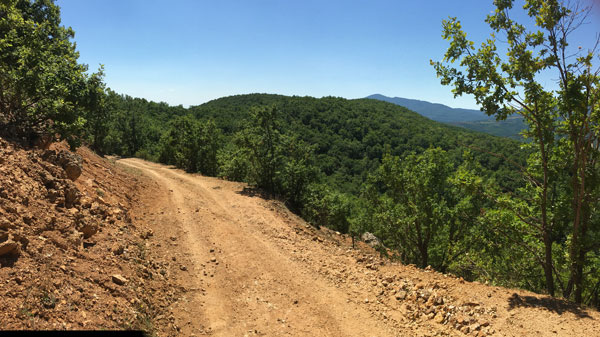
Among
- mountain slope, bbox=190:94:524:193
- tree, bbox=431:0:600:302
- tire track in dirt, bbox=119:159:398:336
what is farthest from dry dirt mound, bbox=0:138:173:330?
mountain slope, bbox=190:94:524:193

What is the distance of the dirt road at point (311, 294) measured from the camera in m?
7.18

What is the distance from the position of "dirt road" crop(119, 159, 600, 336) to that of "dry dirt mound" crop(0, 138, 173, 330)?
4.46 ft

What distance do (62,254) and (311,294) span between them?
6215 mm

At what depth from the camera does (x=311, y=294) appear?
915 cm

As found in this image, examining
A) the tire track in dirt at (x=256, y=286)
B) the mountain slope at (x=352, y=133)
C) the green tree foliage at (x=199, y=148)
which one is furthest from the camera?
the mountain slope at (x=352, y=133)

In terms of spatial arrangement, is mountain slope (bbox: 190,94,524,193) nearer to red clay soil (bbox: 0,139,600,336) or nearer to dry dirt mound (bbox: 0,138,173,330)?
red clay soil (bbox: 0,139,600,336)

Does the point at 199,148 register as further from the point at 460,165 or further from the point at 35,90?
the point at 460,165

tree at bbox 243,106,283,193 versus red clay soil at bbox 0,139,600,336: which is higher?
tree at bbox 243,106,283,193

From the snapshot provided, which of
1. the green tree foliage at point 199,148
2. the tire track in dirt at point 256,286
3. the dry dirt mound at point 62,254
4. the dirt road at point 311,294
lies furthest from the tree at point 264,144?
the green tree foliage at point 199,148

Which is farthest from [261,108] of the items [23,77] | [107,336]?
[107,336]

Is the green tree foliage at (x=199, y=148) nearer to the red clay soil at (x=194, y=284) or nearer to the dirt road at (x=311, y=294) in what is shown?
the dirt road at (x=311, y=294)

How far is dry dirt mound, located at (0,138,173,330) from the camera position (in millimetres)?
5316

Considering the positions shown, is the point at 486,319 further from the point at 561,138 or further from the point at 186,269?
the point at 186,269

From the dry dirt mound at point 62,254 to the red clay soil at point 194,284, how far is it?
1.0 inches
